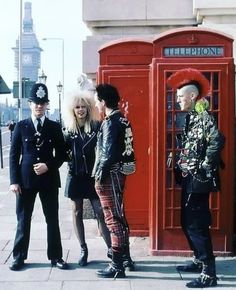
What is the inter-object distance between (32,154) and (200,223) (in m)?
1.80

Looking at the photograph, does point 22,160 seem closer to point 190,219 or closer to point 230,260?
point 190,219

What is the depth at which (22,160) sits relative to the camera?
231 inches

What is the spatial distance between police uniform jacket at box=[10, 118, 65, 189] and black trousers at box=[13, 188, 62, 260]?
12 cm

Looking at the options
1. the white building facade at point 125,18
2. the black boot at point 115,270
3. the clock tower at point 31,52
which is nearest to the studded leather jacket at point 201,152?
the black boot at point 115,270

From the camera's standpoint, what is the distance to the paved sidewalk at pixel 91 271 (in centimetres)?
541

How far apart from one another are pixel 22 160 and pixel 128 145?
1.17 m

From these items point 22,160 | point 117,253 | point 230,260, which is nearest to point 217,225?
point 230,260

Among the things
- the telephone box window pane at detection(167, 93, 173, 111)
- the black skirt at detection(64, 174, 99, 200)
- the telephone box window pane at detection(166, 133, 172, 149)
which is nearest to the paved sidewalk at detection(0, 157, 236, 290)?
the black skirt at detection(64, 174, 99, 200)

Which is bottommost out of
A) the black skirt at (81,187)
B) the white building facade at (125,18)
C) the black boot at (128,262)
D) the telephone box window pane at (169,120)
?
the black boot at (128,262)

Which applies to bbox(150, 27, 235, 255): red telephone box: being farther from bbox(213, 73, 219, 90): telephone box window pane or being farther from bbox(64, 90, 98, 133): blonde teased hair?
bbox(64, 90, 98, 133): blonde teased hair

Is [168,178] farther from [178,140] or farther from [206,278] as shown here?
[206,278]

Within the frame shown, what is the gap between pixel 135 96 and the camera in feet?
23.4

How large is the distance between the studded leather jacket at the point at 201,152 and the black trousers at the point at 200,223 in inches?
4.5

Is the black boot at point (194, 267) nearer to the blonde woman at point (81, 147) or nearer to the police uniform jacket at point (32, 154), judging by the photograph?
the blonde woman at point (81, 147)
